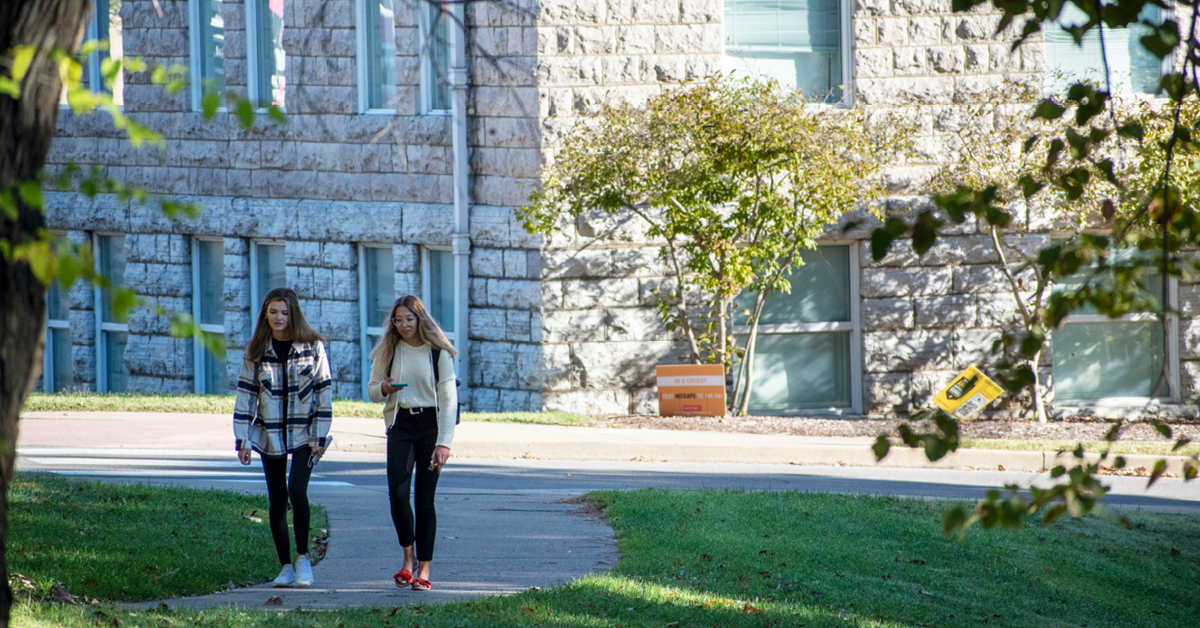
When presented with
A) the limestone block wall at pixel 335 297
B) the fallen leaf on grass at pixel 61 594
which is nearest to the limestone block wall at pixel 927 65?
the limestone block wall at pixel 335 297

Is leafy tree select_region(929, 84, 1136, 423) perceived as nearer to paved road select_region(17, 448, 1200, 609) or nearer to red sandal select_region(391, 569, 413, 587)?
paved road select_region(17, 448, 1200, 609)

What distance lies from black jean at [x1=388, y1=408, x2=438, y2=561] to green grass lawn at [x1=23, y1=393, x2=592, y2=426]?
6563 mm

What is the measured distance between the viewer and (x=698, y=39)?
14.1 metres

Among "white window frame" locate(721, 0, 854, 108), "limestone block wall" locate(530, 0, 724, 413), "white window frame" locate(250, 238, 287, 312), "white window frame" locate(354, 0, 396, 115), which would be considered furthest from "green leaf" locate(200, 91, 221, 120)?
"white window frame" locate(250, 238, 287, 312)

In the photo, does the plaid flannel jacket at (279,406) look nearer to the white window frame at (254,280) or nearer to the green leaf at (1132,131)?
the green leaf at (1132,131)

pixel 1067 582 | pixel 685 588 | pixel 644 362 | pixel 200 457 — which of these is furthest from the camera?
pixel 644 362

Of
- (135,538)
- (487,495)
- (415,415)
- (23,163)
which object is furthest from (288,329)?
(23,163)

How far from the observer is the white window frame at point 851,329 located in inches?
592

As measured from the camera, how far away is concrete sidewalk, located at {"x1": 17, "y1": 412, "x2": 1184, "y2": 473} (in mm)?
11773

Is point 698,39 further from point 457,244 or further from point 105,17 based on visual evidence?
point 105,17

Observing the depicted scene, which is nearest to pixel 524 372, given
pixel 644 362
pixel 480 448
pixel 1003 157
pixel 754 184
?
pixel 644 362

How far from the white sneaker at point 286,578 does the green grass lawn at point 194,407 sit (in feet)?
21.8

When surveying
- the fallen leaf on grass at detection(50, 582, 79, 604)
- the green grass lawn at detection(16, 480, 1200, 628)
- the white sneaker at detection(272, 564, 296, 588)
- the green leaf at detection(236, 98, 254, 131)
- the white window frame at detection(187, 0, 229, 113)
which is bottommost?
the green grass lawn at detection(16, 480, 1200, 628)

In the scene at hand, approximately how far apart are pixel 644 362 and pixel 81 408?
23.6 ft
